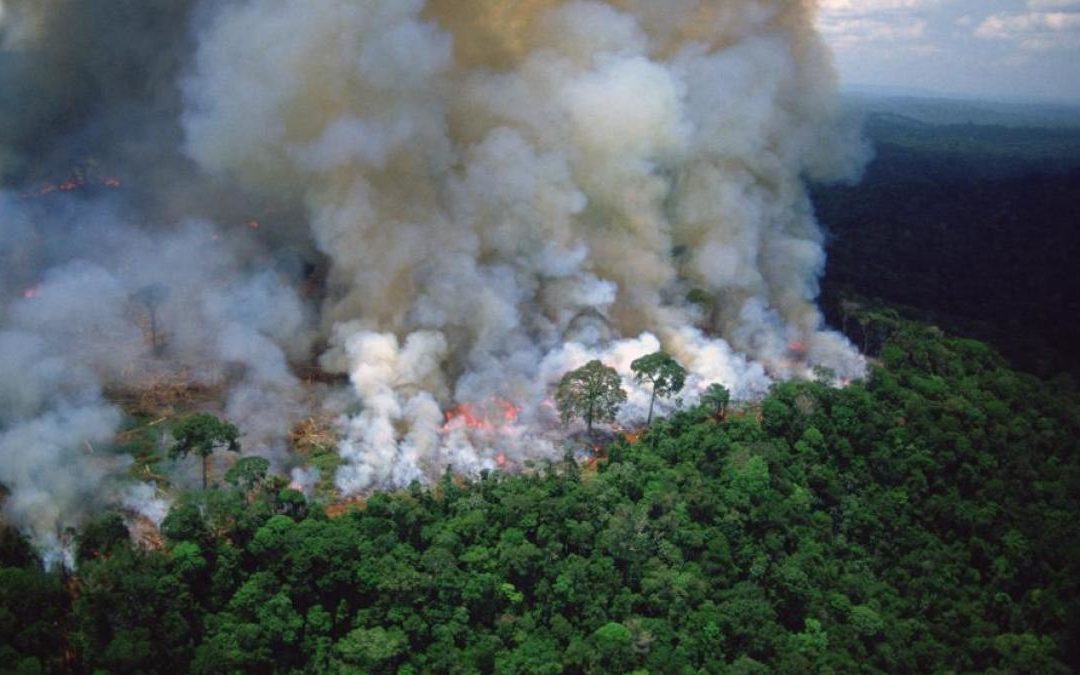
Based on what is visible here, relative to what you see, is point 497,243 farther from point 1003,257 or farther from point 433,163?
point 1003,257

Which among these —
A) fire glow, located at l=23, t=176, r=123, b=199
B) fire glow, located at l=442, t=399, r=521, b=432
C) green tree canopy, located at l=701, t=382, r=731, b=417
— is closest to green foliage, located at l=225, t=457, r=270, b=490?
fire glow, located at l=442, t=399, r=521, b=432

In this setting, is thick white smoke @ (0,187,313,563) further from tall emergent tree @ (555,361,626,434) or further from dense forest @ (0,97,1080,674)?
tall emergent tree @ (555,361,626,434)

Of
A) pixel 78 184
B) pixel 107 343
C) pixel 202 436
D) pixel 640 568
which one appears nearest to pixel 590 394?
pixel 640 568

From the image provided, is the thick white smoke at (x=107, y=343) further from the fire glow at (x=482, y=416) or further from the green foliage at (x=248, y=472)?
the fire glow at (x=482, y=416)

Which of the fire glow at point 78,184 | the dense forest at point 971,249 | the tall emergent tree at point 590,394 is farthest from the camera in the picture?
the dense forest at point 971,249

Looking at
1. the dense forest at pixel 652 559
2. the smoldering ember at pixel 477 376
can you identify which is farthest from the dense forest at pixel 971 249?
the dense forest at pixel 652 559

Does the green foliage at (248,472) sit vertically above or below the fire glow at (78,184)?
below

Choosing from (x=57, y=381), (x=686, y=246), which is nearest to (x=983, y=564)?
(x=686, y=246)
